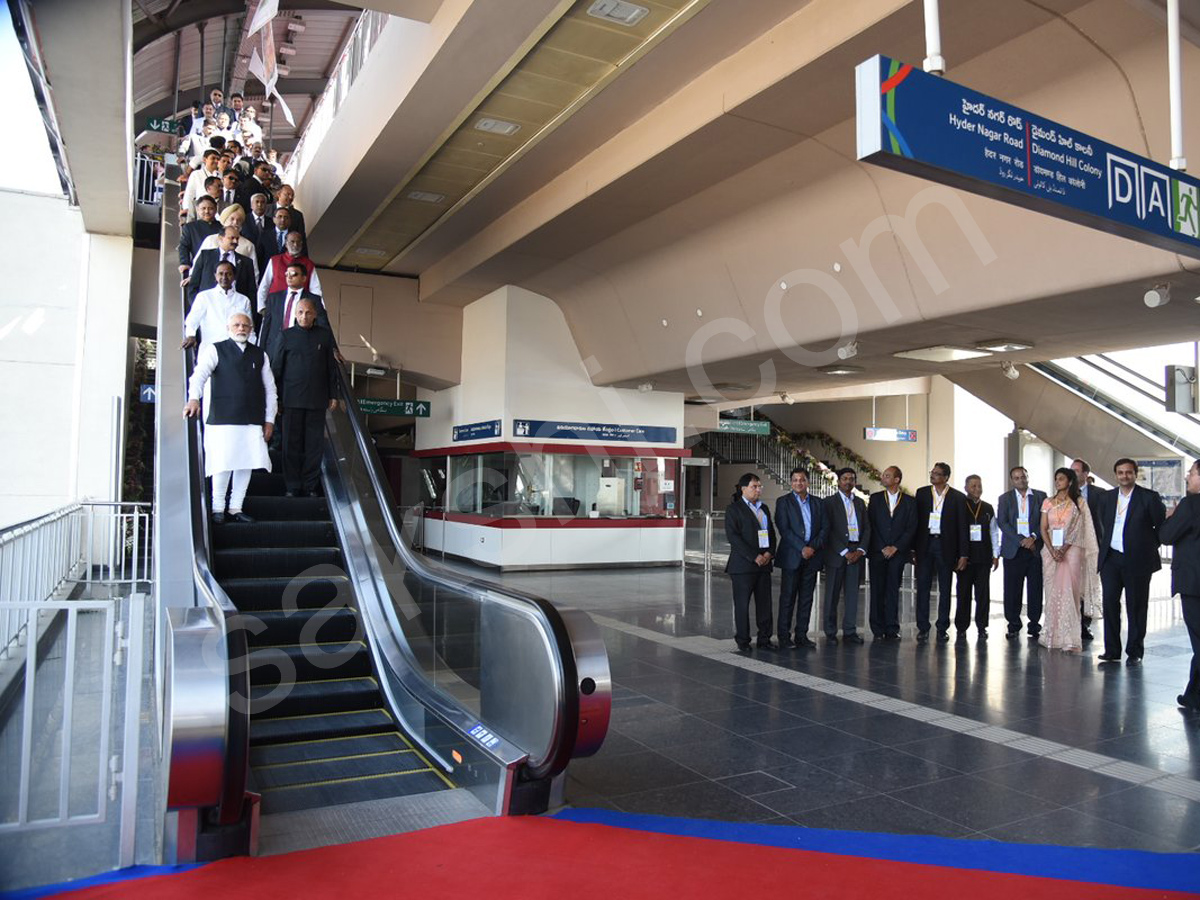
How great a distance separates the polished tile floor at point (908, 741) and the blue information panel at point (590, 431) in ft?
22.4

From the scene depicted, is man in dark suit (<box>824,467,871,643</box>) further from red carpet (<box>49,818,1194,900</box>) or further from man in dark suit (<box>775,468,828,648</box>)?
red carpet (<box>49,818,1194,900</box>)

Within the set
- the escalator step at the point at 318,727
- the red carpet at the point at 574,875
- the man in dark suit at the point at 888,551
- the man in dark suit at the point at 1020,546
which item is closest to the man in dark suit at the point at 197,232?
the escalator step at the point at 318,727

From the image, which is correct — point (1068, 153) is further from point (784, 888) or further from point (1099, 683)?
point (1099, 683)

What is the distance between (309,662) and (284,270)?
12.2ft

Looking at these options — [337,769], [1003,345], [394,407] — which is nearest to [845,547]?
[1003,345]

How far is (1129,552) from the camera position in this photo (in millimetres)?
7492

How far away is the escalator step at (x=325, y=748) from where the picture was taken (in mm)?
4656

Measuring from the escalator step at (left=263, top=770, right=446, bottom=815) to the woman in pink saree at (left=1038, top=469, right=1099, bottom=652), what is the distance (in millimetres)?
6521

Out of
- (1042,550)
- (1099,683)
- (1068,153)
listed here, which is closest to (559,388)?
(1042,550)

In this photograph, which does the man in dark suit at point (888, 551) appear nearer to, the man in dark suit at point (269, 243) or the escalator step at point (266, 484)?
the escalator step at point (266, 484)

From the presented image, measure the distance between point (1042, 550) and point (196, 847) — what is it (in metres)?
8.32

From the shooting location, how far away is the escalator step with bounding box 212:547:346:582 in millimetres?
5828

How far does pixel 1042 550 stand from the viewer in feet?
29.5

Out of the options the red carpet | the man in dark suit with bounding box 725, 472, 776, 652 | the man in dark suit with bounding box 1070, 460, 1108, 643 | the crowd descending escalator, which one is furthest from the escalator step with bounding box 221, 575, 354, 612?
the man in dark suit with bounding box 1070, 460, 1108, 643
